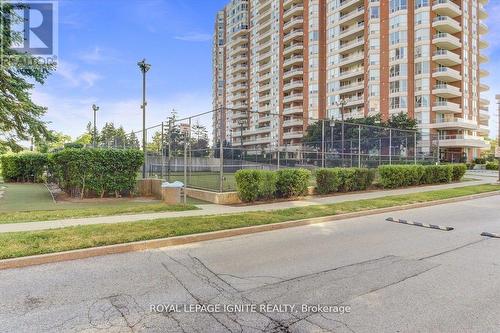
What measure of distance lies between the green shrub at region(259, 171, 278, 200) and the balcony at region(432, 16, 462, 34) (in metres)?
55.3

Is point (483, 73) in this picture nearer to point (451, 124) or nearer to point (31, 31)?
point (451, 124)

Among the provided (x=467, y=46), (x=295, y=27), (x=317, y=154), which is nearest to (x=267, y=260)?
(x=317, y=154)

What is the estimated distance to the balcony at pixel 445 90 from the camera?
181 feet

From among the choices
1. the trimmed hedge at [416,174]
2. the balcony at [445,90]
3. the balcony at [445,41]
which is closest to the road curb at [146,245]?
the trimmed hedge at [416,174]

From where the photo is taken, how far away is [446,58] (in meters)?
55.2

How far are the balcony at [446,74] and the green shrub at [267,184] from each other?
5221 cm

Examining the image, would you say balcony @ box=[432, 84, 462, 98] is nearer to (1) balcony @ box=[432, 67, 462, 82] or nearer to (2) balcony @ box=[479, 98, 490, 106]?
(1) balcony @ box=[432, 67, 462, 82]

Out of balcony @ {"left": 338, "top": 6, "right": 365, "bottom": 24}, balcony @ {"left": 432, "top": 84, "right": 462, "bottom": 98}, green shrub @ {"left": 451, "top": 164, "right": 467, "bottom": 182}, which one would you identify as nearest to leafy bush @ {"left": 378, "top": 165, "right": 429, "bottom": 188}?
green shrub @ {"left": 451, "top": 164, "right": 467, "bottom": 182}

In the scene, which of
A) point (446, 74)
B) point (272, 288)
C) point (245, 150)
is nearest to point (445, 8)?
point (446, 74)

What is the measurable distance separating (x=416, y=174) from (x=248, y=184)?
12.4 m

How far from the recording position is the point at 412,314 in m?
3.96

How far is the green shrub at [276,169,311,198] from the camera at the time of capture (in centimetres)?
1445

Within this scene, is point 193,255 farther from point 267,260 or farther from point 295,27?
point 295,27

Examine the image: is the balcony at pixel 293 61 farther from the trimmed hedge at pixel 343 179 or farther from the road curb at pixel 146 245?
the road curb at pixel 146 245
